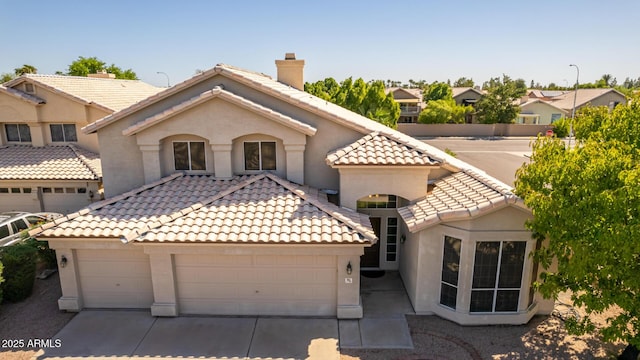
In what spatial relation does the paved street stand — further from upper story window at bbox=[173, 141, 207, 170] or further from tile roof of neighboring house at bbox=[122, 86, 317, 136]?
upper story window at bbox=[173, 141, 207, 170]

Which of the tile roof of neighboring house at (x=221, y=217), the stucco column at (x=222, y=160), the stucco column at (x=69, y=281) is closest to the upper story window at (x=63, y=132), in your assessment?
the tile roof of neighboring house at (x=221, y=217)

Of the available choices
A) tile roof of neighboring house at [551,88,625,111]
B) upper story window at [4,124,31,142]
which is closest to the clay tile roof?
upper story window at [4,124,31,142]

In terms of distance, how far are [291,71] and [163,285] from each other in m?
12.6

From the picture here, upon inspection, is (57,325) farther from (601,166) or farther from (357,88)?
(357,88)

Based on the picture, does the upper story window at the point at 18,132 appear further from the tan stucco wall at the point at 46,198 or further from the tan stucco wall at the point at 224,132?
the tan stucco wall at the point at 224,132

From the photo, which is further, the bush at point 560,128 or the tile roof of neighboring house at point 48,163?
the bush at point 560,128

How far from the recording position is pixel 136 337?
35.5 ft

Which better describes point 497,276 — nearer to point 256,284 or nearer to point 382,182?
point 382,182

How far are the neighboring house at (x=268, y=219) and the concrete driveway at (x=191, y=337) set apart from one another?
46 centimetres

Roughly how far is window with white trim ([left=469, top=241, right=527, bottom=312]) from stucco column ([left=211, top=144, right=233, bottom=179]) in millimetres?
8546

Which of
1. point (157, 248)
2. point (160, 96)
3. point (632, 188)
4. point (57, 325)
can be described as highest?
point (160, 96)

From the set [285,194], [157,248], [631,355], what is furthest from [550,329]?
[157,248]

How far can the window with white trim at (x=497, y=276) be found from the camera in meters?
10.9

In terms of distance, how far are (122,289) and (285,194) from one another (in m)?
5.93
